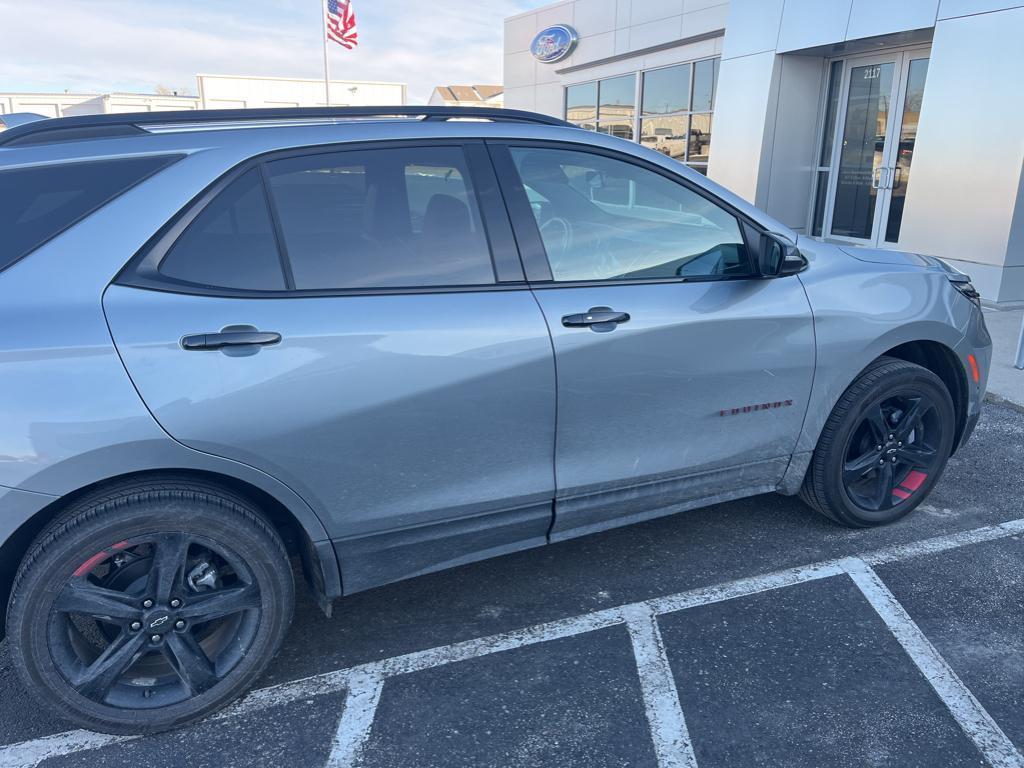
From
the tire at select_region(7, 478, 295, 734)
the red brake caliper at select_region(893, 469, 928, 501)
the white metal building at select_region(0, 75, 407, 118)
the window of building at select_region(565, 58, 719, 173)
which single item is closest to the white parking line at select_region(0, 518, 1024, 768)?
the tire at select_region(7, 478, 295, 734)

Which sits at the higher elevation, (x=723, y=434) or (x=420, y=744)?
(x=723, y=434)

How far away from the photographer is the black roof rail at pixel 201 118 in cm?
245

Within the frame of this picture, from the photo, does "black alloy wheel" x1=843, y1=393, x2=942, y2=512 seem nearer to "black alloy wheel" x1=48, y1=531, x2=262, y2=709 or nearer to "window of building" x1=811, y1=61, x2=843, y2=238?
"black alloy wheel" x1=48, y1=531, x2=262, y2=709

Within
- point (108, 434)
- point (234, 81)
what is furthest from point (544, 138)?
point (234, 81)

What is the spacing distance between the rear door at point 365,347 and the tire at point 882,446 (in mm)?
→ 1383

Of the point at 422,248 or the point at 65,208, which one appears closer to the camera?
the point at 65,208

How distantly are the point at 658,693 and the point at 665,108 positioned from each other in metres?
14.0

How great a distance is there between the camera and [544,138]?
281 cm

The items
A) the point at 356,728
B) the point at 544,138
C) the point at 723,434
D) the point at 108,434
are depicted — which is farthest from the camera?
the point at 723,434

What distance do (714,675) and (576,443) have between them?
2.92 feet

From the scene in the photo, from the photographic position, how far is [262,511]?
2.45m

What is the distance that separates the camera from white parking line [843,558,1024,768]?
2273 mm

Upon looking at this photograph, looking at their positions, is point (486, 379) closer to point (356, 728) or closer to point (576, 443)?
point (576, 443)

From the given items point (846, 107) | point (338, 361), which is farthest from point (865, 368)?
point (846, 107)
